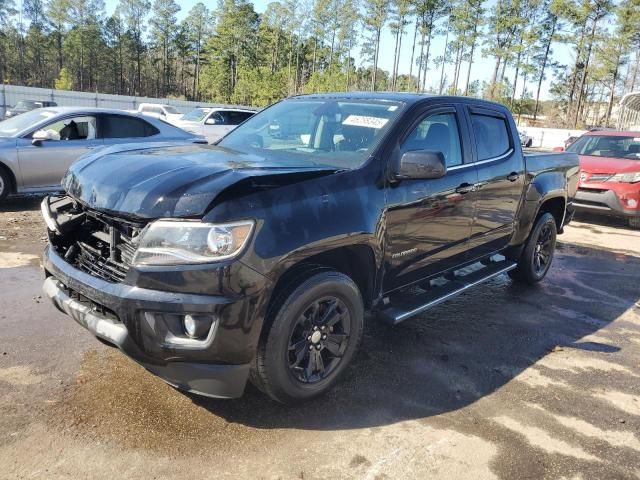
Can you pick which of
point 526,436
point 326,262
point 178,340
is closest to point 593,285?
point 526,436

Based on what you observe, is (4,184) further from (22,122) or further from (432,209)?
(432,209)

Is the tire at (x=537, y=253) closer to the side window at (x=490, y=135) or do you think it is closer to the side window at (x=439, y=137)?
the side window at (x=490, y=135)

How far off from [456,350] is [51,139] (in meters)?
6.83

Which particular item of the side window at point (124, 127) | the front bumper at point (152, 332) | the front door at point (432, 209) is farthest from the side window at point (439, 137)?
the side window at point (124, 127)

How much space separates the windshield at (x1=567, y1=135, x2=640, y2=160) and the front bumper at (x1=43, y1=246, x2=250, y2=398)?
9667mm

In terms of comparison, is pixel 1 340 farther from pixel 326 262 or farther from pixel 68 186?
pixel 326 262

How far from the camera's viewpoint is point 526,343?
4430 mm

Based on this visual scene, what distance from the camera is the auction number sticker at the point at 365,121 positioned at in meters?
Result: 3.69

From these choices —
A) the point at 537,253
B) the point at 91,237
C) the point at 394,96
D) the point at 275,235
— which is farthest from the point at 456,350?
the point at 91,237

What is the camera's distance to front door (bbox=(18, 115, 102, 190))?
7.92 metres

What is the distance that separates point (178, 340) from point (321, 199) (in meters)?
1.08

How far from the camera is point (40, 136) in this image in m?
7.90

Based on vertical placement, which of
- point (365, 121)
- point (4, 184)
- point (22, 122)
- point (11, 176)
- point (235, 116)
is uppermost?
point (365, 121)

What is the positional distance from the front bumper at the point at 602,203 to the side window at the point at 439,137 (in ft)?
20.0
